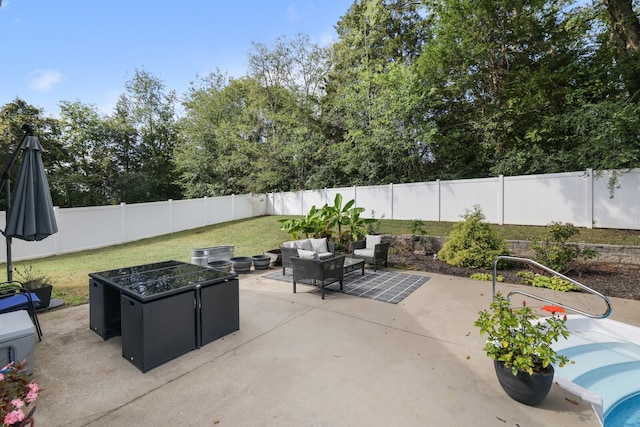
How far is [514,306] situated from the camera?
201 inches

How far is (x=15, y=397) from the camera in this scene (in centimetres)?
153

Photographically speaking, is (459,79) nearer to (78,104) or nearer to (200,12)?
(200,12)

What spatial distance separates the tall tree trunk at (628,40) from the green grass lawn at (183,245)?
585cm

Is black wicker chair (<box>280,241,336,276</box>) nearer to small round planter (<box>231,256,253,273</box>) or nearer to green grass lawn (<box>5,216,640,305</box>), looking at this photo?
small round planter (<box>231,256,253,273</box>)

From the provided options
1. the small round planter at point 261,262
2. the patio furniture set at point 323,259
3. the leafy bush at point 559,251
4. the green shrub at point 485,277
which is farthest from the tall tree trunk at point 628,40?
the small round planter at point 261,262

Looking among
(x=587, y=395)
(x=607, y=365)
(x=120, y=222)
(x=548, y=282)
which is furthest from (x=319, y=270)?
(x=120, y=222)

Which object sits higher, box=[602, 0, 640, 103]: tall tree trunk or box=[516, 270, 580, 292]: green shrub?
box=[602, 0, 640, 103]: tall tree trunk

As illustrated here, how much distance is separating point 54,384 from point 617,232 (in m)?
12.3

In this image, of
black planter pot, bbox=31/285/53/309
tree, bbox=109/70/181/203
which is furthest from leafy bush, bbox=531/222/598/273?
tree, bbox=109/70/181/203

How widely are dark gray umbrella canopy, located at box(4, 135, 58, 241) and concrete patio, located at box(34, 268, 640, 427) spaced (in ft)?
4.55

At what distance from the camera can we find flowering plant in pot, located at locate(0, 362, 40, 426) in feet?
4.21

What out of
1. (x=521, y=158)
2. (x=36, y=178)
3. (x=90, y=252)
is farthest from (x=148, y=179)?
(x=521, y=158)

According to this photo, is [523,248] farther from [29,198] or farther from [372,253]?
[29,198]

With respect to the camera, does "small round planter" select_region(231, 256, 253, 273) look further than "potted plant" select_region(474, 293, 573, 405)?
Yes
